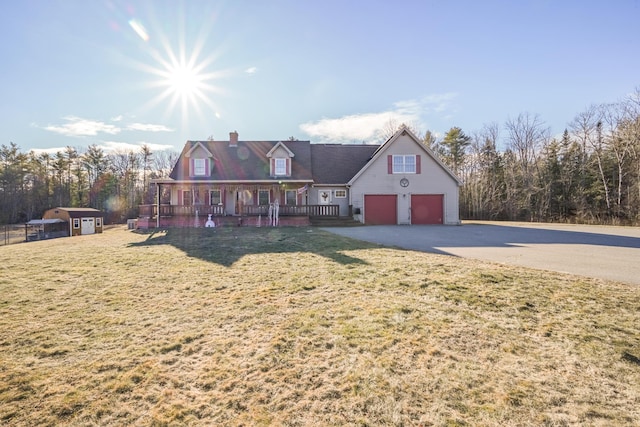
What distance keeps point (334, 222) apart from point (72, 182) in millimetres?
47775

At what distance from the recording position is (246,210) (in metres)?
19.5

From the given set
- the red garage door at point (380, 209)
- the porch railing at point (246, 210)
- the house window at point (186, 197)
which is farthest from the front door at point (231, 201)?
the red garage door at point (380, 209)

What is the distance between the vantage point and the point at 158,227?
18.2 meters

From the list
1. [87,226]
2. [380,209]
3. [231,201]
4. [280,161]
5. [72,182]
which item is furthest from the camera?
[72,182]

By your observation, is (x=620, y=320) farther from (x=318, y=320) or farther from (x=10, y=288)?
(x=10, y=288)

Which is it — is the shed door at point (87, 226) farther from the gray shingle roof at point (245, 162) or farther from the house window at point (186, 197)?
the house window at point (186, 197)

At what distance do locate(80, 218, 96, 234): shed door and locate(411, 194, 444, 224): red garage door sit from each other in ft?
95.5

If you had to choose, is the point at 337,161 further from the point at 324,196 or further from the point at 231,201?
the point at 231,201

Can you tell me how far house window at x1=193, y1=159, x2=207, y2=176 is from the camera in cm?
2169

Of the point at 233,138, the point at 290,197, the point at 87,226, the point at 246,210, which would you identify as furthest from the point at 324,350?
the point at 87,226

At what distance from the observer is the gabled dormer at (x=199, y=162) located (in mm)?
21656

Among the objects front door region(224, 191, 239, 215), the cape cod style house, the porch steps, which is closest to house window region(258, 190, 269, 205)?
the cape cod style house

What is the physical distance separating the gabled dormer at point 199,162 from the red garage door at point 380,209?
12.5 metres

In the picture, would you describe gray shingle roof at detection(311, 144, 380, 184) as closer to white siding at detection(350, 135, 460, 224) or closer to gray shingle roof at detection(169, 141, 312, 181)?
gray shingle roof at detection(169, 141, 312, 181)
